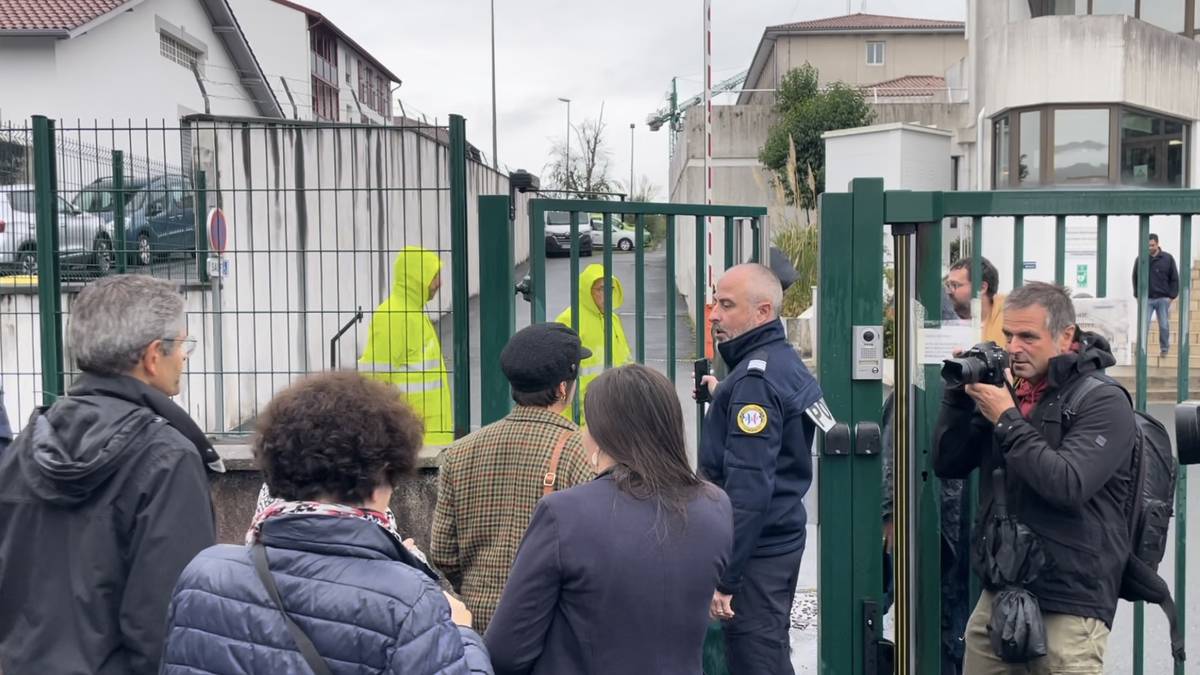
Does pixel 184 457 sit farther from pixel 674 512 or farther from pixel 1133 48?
pixel 1133 48

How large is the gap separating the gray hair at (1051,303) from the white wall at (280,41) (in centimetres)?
3863

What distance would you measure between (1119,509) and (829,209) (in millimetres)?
1264

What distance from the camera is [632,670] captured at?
246 cm

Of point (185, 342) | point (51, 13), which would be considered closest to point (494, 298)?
point (185, 342)

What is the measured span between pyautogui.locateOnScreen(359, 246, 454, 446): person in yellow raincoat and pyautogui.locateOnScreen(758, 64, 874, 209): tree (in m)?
21.6

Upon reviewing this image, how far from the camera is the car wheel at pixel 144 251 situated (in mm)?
6266

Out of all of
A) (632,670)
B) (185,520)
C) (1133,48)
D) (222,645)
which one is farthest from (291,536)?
(1133,48)

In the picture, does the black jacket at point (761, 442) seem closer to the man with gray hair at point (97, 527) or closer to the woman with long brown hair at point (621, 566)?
the woman with long brown hair at point (621, 566)

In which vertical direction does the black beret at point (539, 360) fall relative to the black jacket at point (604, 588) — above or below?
above

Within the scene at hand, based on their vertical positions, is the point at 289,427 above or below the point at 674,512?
above

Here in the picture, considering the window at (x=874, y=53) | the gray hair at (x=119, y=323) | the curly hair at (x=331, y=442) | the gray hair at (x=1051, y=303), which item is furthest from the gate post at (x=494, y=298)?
the window at (x=874, y=53)

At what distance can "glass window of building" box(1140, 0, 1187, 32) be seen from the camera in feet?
61.1

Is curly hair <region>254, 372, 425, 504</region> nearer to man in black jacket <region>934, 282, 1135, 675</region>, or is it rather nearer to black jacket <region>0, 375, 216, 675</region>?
black jacket <region>0, 375, 216, 675</region>

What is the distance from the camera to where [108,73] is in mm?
24797
